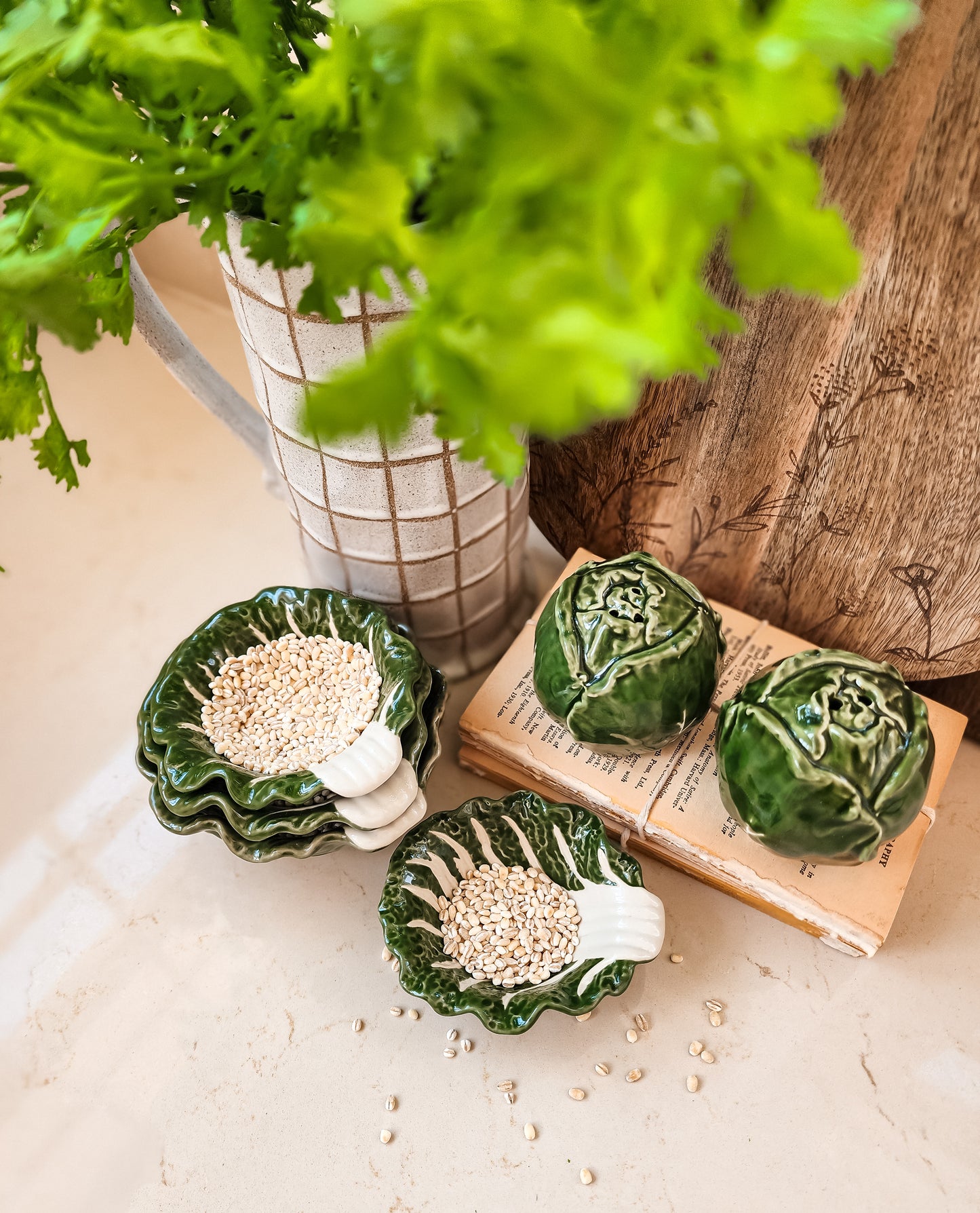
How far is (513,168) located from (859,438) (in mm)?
372

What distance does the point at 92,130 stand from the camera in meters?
0.33

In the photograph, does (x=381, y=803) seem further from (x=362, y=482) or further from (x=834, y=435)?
(x=834, y=435)

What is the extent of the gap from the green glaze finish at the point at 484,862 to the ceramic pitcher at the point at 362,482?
141 millimetres

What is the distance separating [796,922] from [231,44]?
56 cm

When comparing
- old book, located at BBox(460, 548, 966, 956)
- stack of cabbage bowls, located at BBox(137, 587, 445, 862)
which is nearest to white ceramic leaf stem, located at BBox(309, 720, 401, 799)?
stack of cabbage bowls, located at BBox(137, 587, 445, 862)

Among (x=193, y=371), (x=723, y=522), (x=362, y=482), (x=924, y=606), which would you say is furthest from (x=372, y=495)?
(x=924, y=606)

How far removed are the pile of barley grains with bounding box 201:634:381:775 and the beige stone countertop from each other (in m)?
0.11

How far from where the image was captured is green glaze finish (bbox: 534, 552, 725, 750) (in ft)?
1.66

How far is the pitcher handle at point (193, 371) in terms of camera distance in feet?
1.70

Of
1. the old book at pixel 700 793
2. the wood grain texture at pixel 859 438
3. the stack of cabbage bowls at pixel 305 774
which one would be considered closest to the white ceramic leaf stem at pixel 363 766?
the stack of cabbage bowls at pixel 305 774

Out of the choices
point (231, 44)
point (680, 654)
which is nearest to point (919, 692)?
point (680, 654)

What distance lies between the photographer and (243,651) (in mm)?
617

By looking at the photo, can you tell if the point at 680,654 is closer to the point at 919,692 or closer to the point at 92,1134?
Answer: the point at 919,692

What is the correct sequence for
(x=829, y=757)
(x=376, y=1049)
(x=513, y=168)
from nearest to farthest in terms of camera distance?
(x=513, y=168), (x=829, y=757), (x=376, y=1049)
